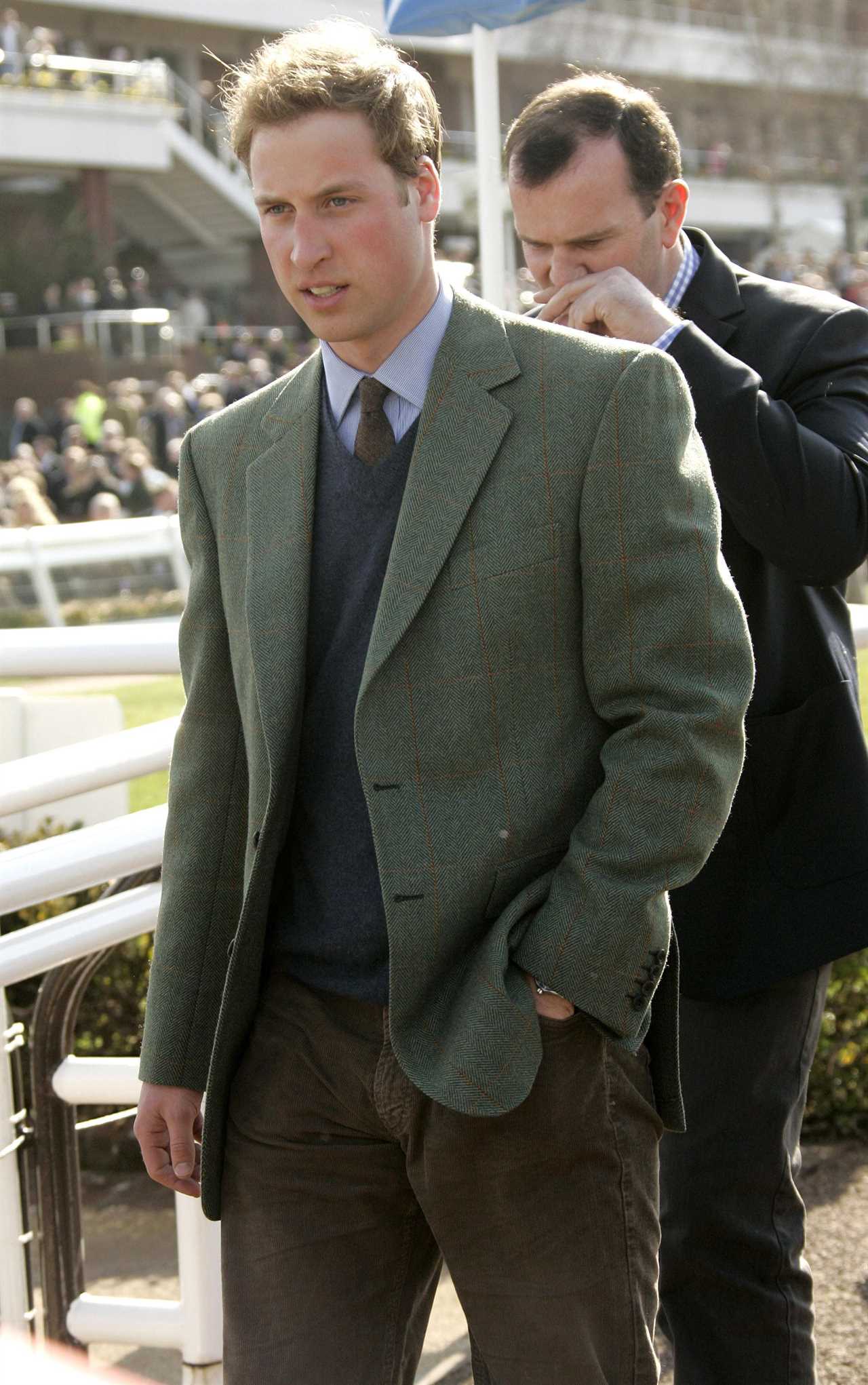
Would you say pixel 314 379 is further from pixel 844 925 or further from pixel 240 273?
pixel 240 273

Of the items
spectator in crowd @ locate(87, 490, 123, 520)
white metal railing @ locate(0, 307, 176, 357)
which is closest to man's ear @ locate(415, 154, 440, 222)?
spectator in crowd @ locate(87, 490, 123, 520)

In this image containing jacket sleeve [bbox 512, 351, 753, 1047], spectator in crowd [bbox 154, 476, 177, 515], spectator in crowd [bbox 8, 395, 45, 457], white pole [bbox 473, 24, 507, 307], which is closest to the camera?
jacket sleeve [bbox 512, 351, 753, 1047]

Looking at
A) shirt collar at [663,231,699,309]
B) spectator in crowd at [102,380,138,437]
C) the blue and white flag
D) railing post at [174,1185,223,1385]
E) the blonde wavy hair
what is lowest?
spectator in crowd at [102,380,138,437]

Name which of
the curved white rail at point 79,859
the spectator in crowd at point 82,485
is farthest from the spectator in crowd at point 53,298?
the curved white rail at point 79,859

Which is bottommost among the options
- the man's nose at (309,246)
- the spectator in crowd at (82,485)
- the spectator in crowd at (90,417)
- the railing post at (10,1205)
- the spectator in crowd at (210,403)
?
the spectator in crowd at (90,417)

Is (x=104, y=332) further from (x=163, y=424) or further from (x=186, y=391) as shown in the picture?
(x=163, y=424)

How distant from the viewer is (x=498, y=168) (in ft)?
14.3

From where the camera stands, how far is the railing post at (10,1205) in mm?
2324

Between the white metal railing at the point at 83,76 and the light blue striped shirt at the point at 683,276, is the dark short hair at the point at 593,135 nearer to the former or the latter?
the light blue striped shirt at the point at 683,276

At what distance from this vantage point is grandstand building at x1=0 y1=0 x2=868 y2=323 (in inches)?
1334

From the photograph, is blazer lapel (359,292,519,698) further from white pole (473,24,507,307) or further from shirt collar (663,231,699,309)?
white pole (473,24,507,307)

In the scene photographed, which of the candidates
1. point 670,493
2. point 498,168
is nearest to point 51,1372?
point 670,493

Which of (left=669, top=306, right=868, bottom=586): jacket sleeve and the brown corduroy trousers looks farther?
(left=669, top=306, right=868, bottom=586): jacket sleeve

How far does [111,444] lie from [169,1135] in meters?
18.4
